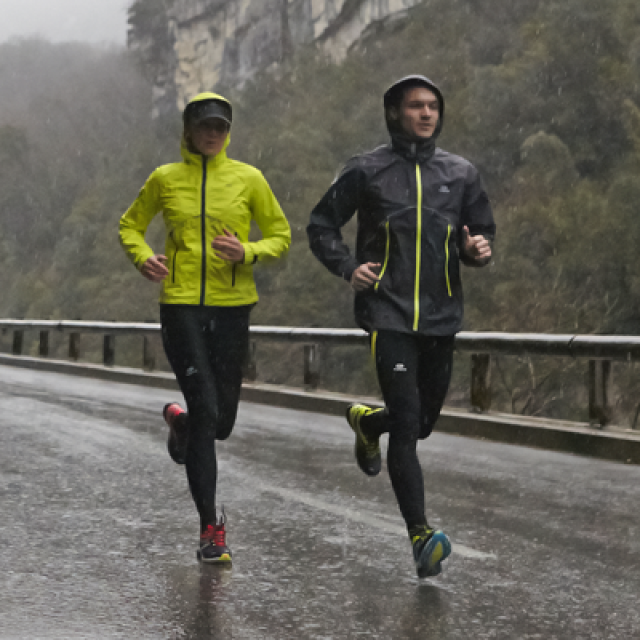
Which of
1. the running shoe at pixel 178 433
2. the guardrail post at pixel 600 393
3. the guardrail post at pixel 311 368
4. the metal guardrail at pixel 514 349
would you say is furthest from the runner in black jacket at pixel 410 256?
the guardrail post at pixel 311 368

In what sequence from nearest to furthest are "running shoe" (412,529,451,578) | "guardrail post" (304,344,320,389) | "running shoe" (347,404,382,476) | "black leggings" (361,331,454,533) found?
"running shoe" (412,529,451,578)
"black leggings" (361,331,454,533)
"running shoe" (347,404,382,476)
"guardrail post" (304,344,320,389)

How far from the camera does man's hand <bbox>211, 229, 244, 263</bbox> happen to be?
5.18m

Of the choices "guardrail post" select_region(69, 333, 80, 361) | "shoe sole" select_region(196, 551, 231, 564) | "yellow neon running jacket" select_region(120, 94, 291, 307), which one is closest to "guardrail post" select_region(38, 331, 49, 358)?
"guardrail post" select_region(69, 333, 80, 361)

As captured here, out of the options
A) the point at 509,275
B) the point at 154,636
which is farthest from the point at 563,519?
the point at 509,275

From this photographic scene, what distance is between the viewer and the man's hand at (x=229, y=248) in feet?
17.0

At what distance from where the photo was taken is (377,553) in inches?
211

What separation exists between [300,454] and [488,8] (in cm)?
6402

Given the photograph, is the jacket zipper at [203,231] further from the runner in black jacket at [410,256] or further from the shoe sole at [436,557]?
the shoe sole at [436,557]

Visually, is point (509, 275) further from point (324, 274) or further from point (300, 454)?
point (300, 454)

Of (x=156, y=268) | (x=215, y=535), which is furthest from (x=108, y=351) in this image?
(x=215, y=535)

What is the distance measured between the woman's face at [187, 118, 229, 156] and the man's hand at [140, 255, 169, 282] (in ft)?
1.64

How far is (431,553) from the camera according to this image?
4730 mm

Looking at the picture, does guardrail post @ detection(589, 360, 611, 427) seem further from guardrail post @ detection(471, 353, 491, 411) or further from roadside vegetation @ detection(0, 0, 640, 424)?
roadside vegetation @ detection(0, 0, 640, 424)

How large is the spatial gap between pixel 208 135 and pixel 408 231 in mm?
987
